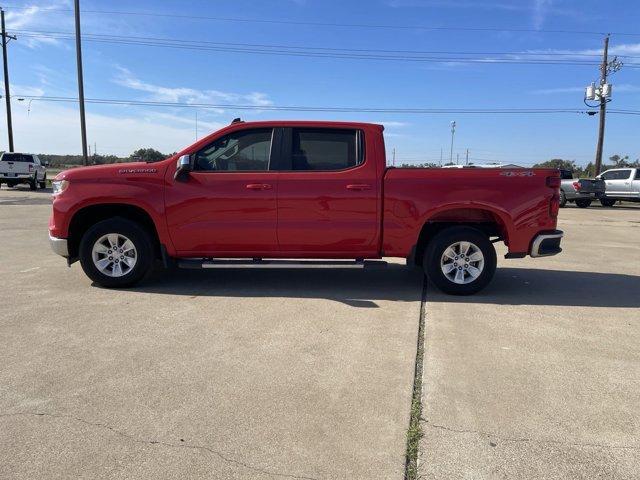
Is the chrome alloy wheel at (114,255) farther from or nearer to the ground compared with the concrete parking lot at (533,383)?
farther from the ground

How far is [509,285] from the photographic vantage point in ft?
22.7

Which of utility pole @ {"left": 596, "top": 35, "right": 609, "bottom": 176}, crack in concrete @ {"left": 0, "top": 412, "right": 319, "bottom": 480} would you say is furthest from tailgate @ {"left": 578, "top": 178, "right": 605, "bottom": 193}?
crack in concrete @ {"left": 0, "top": 412, "right": 319, "bottom": 480}

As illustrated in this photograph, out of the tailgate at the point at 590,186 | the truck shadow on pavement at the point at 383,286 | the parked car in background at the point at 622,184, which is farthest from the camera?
the parked car in background at the point at 622,184

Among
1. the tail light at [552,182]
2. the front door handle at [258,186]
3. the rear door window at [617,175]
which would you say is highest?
the rear door window at [617,175]

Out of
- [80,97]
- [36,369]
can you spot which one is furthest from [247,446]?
[80,97]

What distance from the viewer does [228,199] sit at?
6070mm

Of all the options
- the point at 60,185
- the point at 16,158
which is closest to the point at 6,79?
the point at 16,158

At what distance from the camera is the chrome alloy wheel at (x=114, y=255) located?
20.5 feet

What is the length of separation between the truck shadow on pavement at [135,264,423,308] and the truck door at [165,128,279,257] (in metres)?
0.52

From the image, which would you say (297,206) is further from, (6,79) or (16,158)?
(6,79)

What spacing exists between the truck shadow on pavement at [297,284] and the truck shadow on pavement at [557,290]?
0.63m

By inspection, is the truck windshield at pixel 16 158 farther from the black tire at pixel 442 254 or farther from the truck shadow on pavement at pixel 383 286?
the black tire at pixel 442 254

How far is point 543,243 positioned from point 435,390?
3.39 metres

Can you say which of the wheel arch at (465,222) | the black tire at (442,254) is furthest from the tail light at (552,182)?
the black tire at (442,254)
